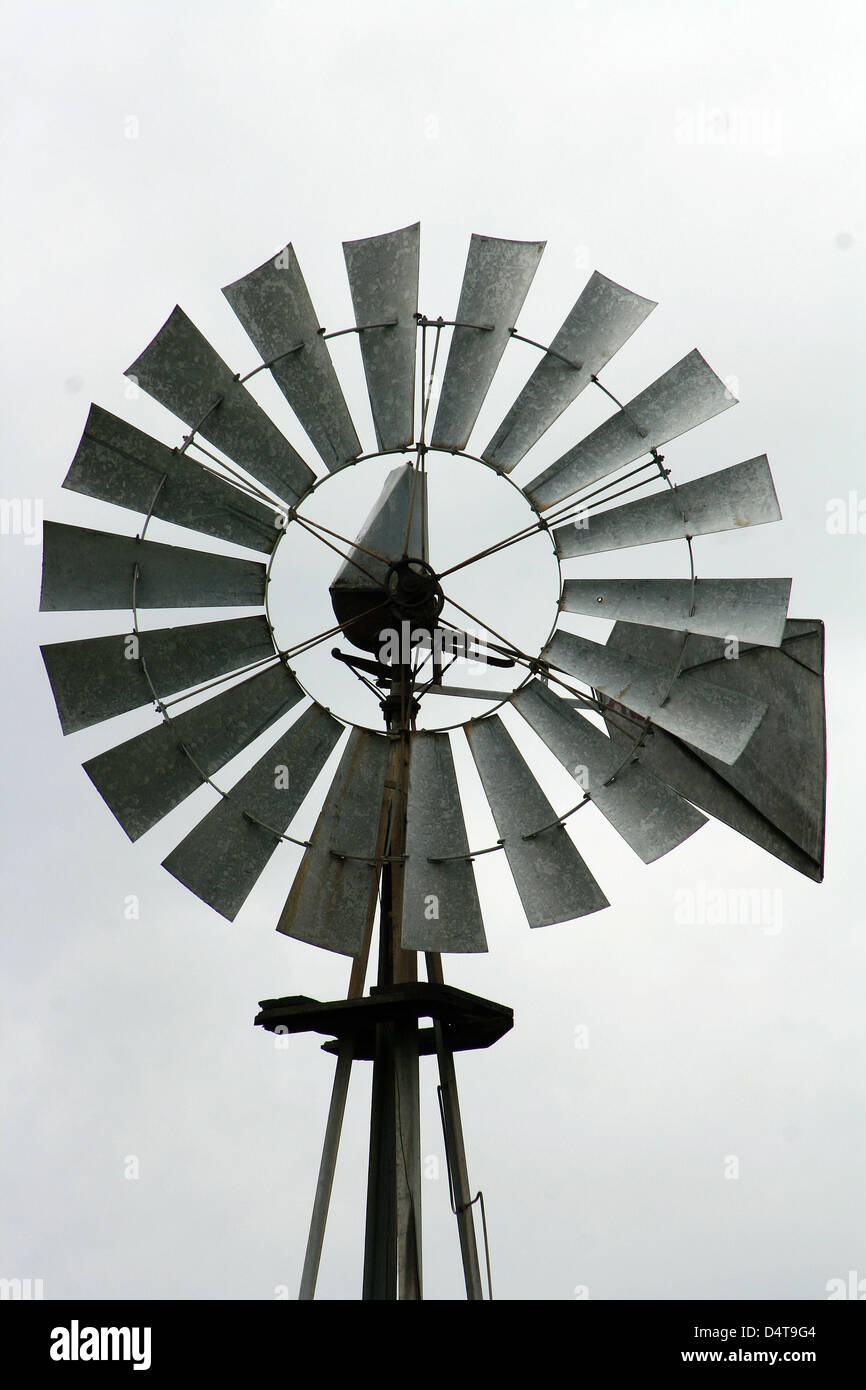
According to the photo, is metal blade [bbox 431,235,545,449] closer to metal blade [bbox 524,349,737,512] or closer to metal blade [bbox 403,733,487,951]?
metal blade [bbox 524,349,737,512]

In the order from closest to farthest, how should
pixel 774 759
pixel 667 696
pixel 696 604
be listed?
pixel 667 696 < pixel 696 604 < pixel 774 759

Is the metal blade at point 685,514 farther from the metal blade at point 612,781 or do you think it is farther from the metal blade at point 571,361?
the metal blade at point 612,781

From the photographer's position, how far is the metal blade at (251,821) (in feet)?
23.2

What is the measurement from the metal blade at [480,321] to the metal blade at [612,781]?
131cm

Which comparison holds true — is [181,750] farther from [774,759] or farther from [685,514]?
[774,759]

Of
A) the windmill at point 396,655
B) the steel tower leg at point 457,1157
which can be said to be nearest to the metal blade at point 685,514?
the windmill at point 396,655

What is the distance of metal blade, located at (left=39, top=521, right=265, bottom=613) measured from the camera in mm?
7098

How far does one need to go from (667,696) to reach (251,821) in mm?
2003

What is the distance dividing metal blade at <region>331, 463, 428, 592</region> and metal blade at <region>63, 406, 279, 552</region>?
1.58 ft

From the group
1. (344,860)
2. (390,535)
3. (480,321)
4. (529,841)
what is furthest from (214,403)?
(529,841)

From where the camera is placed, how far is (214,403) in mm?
7289

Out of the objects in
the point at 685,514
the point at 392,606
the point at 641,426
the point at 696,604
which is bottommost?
the point at 696,604
